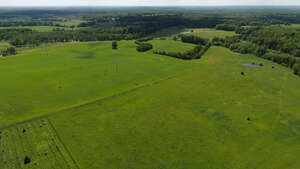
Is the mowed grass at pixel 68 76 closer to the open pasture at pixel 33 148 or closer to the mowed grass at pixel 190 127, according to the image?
the open pasture at pixel 33 148

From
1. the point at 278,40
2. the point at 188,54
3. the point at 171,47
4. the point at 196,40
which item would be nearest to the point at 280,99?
the point at 188,54

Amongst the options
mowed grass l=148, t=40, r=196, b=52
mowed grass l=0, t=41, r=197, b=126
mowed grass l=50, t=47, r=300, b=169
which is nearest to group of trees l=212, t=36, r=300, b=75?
mowed grass l=50, t=47, r=300, b=169

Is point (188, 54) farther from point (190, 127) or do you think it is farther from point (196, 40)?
point (190, 127)

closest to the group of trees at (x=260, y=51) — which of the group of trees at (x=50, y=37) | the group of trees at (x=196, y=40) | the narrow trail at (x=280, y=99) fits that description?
the group of trees at (x=196, y=40)

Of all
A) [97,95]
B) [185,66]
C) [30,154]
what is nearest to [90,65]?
[97,95]

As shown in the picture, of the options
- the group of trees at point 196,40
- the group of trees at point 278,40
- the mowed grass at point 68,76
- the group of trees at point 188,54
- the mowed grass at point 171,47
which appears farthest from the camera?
the group of trees at point 196,40

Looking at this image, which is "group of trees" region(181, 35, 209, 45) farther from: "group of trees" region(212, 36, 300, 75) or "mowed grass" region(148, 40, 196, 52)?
"group of trees" region(212, 36, 300, 75)
